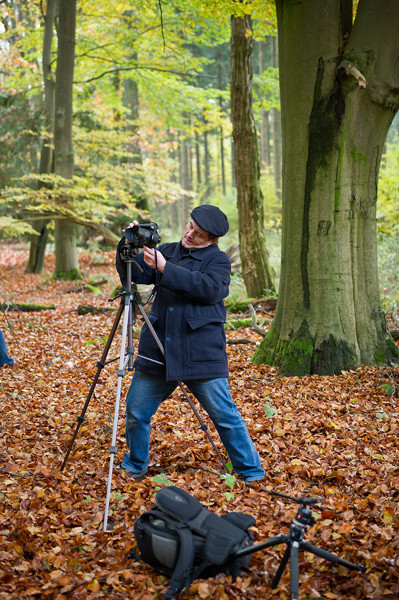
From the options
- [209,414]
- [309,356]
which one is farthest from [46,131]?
[209,414]

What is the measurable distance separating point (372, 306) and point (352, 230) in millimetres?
951

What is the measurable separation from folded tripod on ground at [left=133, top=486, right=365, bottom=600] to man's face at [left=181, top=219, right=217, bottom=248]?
1.79m

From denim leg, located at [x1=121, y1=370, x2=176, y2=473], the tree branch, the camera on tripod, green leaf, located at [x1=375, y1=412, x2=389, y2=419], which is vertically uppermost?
the tree branch

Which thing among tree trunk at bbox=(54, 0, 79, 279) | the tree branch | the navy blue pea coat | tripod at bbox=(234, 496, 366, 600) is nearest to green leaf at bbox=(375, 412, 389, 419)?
the navy blue pea coat

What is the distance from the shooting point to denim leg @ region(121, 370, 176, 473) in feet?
12.9

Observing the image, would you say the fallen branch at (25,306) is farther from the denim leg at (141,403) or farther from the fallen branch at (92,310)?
the denim leg at (141,403)

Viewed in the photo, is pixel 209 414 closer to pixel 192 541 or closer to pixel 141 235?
pixel 192 541

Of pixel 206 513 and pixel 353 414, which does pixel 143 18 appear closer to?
pixel 353 414

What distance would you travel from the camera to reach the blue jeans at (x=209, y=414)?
379 cm

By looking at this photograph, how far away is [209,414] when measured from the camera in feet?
12.7

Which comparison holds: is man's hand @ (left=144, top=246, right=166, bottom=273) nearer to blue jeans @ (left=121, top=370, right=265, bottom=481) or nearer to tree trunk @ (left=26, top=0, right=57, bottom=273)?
blue jeans @ (left=121, top=370, right=265, bottom=481)

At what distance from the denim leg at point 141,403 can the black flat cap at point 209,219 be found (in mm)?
1169

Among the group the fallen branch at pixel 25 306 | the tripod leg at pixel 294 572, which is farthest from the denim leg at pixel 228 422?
the fallen branch at pixel 25 306

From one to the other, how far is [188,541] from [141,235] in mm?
1949
